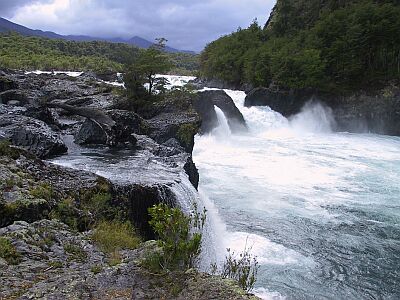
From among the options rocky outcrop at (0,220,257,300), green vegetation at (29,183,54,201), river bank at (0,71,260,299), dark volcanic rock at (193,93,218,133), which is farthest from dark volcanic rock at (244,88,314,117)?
rocky outcrop at (0,220,257,300)

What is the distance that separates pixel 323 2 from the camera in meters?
53.2

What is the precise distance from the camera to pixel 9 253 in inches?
207

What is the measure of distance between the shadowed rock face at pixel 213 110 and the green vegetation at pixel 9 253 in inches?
787

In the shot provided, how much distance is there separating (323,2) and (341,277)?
50681mm

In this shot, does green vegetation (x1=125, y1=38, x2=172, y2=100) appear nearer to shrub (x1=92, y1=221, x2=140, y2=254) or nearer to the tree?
Result: the tree

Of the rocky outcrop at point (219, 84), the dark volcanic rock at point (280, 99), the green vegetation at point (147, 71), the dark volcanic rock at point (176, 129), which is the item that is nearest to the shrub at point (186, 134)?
the dark volcanic rock at point (176, 129)

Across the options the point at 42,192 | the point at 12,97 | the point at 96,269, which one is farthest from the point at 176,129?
the point at 96,269

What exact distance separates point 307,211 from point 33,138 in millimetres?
10023

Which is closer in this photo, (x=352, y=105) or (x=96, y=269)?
(x=96, y=269)

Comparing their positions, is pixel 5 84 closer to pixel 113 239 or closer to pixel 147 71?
pixel 147 71

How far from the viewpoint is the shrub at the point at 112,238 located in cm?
642

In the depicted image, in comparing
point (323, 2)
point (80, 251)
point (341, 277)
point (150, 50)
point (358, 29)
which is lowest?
point (341, 277)

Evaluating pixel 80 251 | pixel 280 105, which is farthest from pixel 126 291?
pixel 280 105

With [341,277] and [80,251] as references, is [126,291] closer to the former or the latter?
[80,251]
